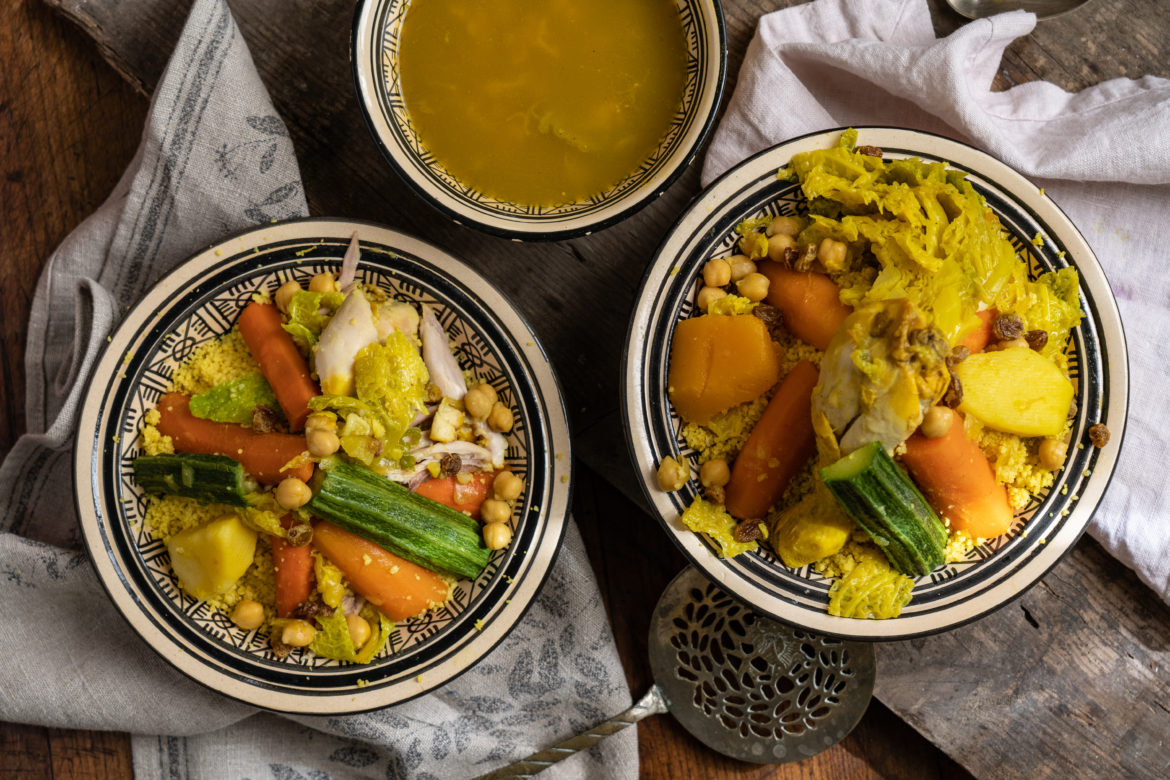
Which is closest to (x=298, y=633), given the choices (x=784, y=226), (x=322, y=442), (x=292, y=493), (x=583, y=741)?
(x=292, y=493)

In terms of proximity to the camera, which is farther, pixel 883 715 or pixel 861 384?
pixel 883 715

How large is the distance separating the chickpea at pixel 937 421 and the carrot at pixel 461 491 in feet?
4.18

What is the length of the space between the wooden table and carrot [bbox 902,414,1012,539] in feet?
2.44

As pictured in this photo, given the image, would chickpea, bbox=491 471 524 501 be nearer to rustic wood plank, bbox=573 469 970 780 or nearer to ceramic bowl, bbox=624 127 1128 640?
ceramic bowl, bbox=624 127 1128 640

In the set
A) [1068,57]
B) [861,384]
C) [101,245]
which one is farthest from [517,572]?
[1068,57]

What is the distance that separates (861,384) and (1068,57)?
1.67 metres

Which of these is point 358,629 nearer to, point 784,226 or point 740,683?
point 740,683

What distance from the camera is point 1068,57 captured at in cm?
306

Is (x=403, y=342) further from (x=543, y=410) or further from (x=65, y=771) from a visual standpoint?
(x=65, y=771)

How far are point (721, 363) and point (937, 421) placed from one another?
0.60 metres

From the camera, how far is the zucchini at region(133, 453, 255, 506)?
2.53 metres

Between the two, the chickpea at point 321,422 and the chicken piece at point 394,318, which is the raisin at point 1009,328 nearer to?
the chicken piece at point 394,318

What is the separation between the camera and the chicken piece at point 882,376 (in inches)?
88.0

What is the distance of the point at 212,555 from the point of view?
2.55 metres
